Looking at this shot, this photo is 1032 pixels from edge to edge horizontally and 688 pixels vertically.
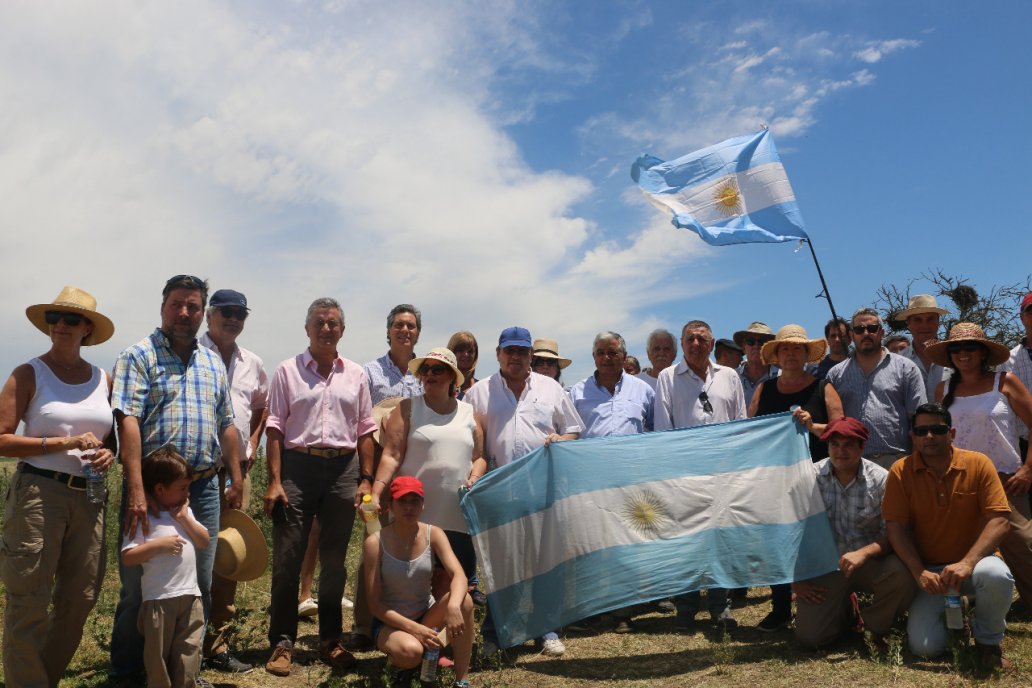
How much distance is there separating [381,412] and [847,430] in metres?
3.46

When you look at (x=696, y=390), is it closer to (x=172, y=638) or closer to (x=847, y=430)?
(x=847, y=430)

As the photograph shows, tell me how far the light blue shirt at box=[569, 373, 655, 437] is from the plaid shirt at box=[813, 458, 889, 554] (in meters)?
1.72

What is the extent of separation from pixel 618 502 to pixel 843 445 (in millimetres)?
1581

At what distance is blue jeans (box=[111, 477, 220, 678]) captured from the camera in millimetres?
4932

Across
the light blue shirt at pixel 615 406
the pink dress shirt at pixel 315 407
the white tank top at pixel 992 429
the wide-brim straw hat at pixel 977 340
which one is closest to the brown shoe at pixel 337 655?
the pink dress shirt at pixel 315 407

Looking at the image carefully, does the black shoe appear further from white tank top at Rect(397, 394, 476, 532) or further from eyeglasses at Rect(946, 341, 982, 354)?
eyeglasses at Rect(946, 341, 982, 354)

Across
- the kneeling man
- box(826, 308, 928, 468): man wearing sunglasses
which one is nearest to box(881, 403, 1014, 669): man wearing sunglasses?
the kneeling man

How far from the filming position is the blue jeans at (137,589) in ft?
16.2

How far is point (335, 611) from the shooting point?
18.9 ft

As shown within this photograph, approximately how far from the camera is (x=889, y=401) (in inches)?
249

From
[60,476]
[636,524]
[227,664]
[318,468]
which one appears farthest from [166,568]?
[636,524]

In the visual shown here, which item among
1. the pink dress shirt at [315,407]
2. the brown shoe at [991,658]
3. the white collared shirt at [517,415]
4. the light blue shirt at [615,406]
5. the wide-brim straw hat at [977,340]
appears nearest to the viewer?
the brown shoe at [991,658]

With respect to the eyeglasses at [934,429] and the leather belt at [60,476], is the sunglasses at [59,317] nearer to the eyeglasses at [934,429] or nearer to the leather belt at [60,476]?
the leather belt at [60,476]

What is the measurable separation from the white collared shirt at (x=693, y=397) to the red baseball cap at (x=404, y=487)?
253cm
